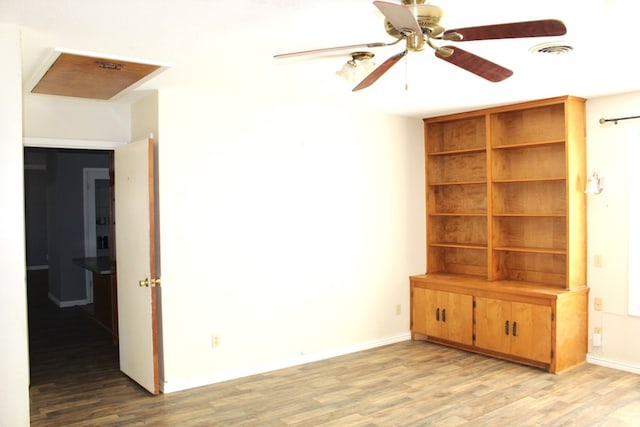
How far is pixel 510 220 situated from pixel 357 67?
124 inches

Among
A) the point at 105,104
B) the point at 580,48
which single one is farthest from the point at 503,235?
the point at 105,104

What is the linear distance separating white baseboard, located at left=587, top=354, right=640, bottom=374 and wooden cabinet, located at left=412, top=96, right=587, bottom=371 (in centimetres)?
10

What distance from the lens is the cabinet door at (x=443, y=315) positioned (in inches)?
205

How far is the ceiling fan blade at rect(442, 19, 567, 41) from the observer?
1.88 meters

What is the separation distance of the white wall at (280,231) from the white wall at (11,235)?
148 cm

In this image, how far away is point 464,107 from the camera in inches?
205

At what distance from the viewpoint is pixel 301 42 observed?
300cm

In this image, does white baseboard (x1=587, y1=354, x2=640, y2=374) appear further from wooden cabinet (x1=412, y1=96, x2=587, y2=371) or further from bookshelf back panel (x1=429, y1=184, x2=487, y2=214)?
bookshelf back panel (x1=429, y1=184, x2=487, y2=214)

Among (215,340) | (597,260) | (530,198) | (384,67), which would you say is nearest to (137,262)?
(215,340)

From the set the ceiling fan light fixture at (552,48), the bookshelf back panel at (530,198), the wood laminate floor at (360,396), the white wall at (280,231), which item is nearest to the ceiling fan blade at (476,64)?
the ceiling fan light fixture at (552,48)

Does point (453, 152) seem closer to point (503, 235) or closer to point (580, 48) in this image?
point (503, 235)

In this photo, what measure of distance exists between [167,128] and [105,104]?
777 millimetres

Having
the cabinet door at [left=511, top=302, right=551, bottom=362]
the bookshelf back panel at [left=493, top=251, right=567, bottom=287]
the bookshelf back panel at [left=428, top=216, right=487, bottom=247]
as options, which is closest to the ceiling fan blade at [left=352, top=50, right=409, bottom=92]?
the cabinet door at [left=511, top=302, right=551, bottom=362]

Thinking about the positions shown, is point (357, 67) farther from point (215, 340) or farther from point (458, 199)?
point (458, 199)
